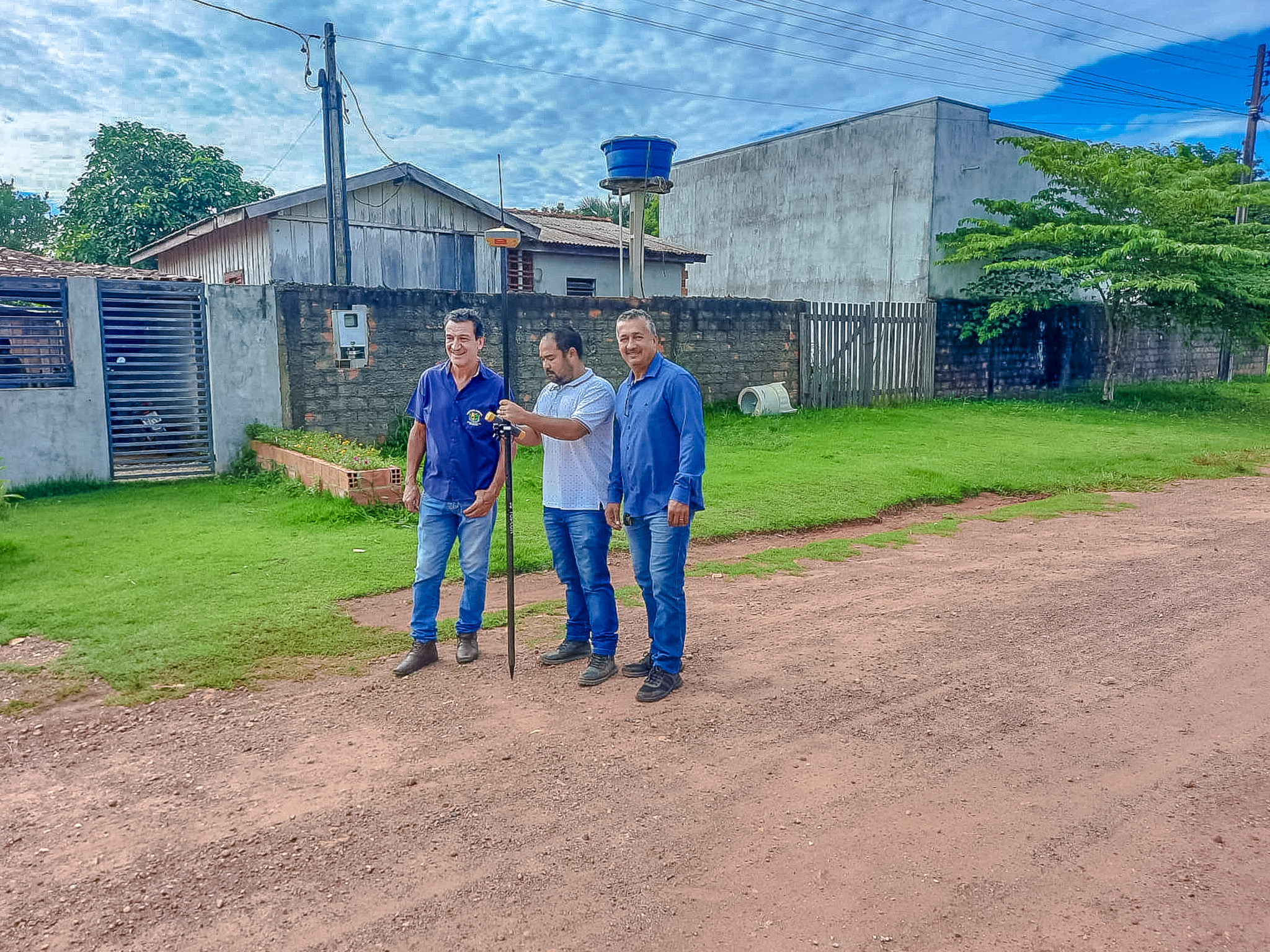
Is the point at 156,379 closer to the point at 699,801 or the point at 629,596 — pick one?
the point at 629,596

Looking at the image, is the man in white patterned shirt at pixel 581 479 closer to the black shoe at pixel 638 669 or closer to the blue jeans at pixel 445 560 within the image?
the black shoe at pixel 638 669

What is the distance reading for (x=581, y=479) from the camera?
14.5 ft

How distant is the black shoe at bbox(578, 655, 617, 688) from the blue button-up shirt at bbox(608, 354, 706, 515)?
0.75 meters

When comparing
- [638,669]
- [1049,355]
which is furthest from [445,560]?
[1049,355]

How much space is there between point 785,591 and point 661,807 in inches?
116

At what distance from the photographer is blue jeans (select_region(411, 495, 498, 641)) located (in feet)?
15.1

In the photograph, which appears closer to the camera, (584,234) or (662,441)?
(662,441)

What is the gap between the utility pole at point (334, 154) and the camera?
12.6m

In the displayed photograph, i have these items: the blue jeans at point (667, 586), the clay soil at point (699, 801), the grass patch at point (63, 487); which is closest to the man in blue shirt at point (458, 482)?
the clay soil at point (699, 801)

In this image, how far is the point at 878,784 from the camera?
3324 millimetres

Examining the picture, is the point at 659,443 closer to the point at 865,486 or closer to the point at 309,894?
the point at 309,894

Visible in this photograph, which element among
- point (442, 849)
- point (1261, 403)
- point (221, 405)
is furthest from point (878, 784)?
point (1261, 403)

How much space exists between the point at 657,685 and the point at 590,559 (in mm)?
696

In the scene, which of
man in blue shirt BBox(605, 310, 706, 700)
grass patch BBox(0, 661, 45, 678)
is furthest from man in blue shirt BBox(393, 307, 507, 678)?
grass patch BBox(0, 661, 45, 678)
